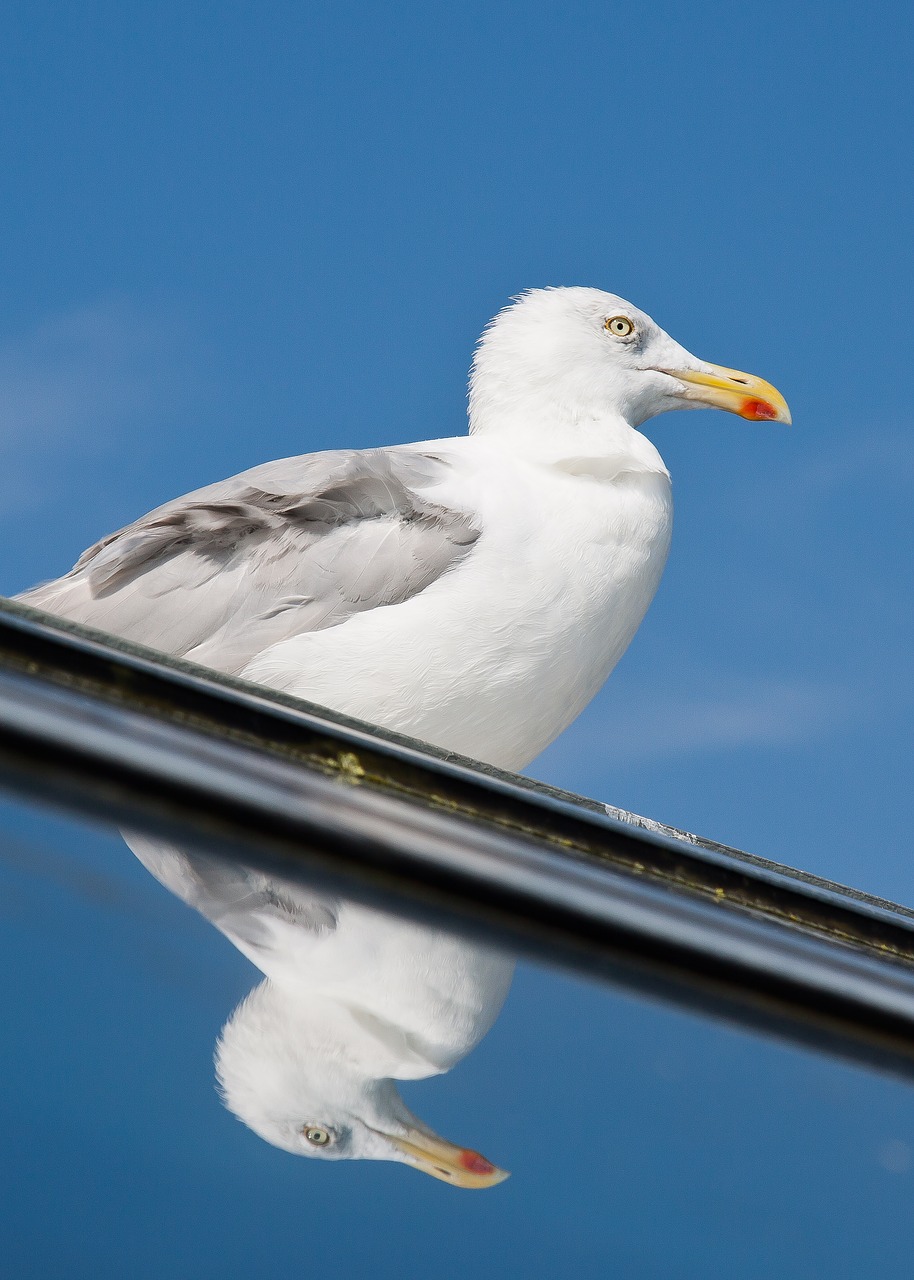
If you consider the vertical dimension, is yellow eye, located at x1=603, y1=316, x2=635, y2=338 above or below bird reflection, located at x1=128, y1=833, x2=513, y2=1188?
above

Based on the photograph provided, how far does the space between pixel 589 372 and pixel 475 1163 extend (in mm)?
3420

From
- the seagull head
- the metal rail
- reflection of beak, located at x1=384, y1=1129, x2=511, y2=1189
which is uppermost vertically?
the seagull head

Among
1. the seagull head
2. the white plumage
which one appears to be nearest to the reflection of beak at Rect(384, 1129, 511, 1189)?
the white plumage

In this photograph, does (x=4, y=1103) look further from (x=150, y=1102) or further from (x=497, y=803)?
(x=497, y=803)

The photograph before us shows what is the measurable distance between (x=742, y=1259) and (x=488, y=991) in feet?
0.84

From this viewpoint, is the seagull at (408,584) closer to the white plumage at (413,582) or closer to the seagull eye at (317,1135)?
the white plumage at (413,582)

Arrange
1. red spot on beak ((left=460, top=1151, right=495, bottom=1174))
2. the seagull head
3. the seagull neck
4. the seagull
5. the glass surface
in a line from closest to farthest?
the glass surface < red spot on beak ((left=460, top=1151, right=495, bottom=1174)) < the seagull < the seagull neck < the seagull head

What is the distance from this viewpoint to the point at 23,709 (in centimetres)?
95

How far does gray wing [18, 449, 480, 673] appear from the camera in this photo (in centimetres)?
342

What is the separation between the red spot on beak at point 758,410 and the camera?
173 inches

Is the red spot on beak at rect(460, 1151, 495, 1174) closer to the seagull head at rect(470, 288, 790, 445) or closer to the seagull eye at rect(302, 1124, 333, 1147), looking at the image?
the seagull eye at rect(302, 1124, 333, 1147)

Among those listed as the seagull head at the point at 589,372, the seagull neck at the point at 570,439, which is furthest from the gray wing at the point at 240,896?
the seagull head at the point at 589,372

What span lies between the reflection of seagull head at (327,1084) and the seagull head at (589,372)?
3164 mm

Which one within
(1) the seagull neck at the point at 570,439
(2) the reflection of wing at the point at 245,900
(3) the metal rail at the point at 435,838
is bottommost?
(2) the reflection of wing at the point at 245,900
